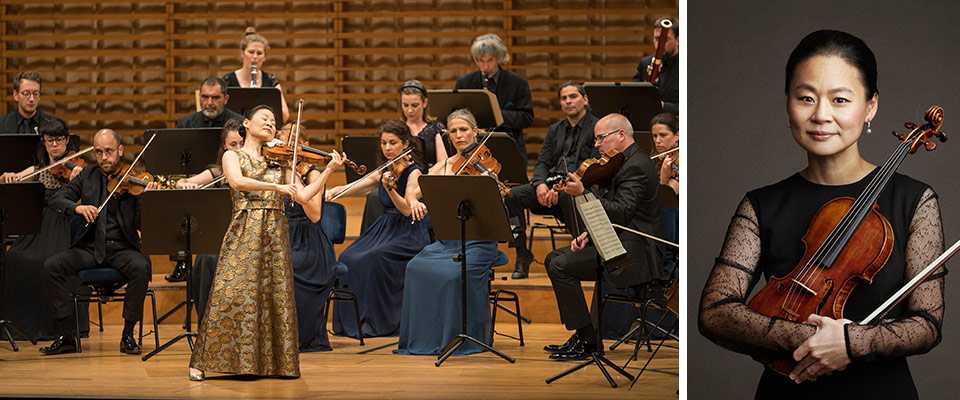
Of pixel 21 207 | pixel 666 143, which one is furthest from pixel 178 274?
pixel 666 143

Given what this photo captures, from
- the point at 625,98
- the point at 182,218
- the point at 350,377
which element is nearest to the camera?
the point at 350,377

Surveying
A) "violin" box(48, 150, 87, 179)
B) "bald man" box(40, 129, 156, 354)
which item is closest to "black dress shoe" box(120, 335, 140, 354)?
"bald man" box(40, 129, 156, 354)

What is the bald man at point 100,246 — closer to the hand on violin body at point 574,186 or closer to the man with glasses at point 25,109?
the man with glasses at point 25,109

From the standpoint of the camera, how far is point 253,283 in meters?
3.74

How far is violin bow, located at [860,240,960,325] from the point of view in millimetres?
2371

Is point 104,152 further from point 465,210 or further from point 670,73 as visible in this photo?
point 670,73

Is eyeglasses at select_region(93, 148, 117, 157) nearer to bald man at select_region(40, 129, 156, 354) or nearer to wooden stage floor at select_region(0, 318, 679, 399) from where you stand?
bald man at select_region(40, 129, 156, 354)

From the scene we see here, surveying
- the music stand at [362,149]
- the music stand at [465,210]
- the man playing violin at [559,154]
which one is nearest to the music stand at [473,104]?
the man playing violin at [559,154]

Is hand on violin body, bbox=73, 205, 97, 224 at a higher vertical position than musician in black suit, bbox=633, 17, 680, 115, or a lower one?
lower

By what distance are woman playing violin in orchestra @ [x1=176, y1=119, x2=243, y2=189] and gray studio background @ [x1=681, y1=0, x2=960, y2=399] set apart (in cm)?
258

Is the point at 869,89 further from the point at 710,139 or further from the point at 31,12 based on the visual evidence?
the point at 31,12

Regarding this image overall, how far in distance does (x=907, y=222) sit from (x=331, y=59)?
6.19 m

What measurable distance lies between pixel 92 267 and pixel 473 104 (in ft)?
6.53

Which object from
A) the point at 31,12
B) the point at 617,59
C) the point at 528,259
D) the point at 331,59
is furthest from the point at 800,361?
the point at 31,12
